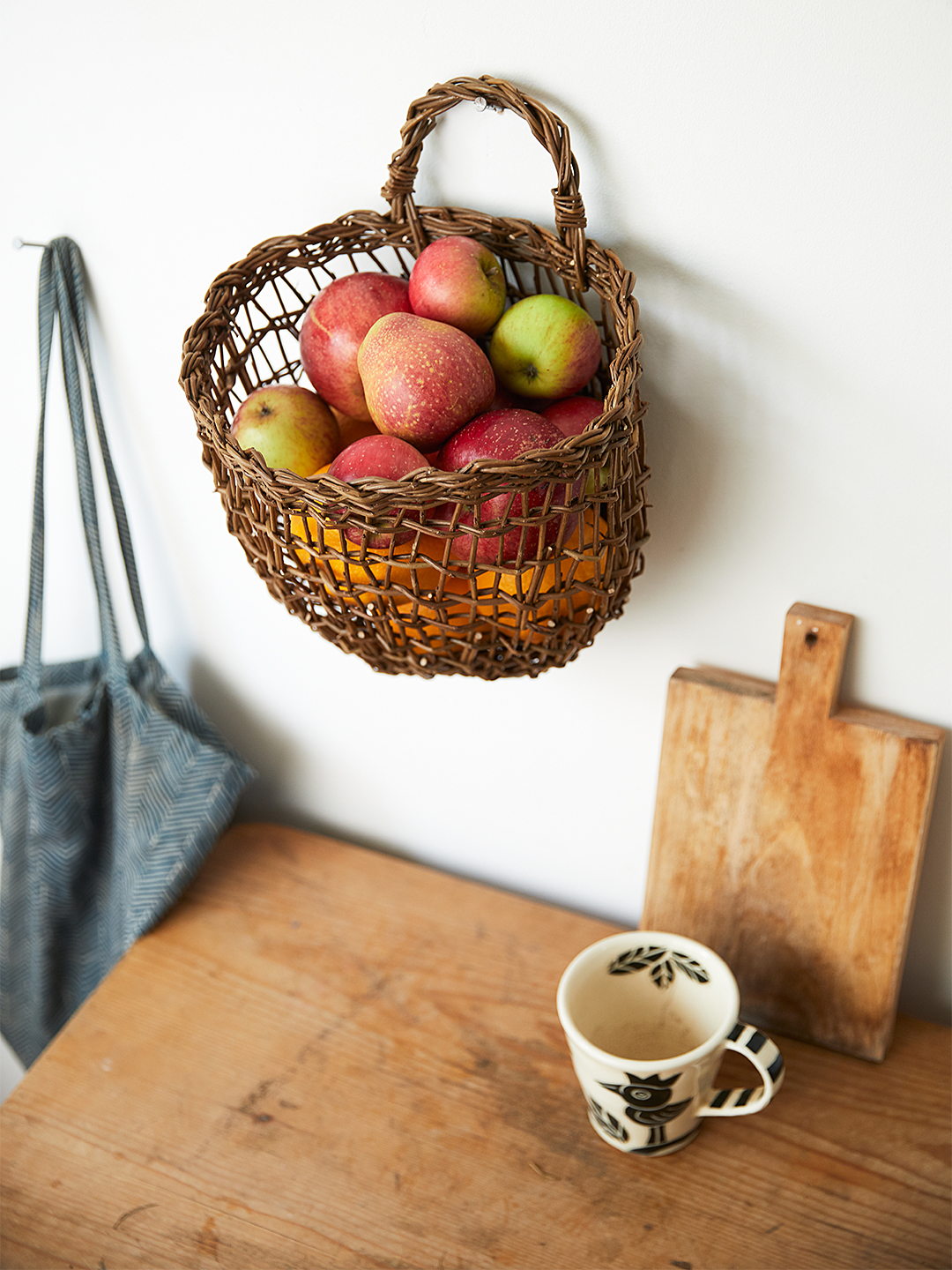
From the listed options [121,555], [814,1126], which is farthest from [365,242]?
[814,1126]

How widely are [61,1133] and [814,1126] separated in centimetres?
50

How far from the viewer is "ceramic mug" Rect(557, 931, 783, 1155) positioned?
542 millimetres

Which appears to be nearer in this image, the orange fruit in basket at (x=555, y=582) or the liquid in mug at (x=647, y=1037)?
the orange fruit in basket at (x=555, y=582)

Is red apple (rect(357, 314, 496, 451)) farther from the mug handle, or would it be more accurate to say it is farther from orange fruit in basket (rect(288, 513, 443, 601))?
the mug handle

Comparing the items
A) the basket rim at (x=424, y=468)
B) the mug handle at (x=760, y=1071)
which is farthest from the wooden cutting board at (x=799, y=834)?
the basket rim at (x=424, y=468)

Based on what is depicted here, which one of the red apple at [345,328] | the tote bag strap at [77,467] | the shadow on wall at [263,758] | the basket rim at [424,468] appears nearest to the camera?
the basket rim at [424,468]

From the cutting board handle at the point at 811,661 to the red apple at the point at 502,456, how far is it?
0.68 ft

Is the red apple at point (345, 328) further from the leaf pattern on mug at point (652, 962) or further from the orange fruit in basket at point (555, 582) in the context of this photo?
the leaf pattern on mug at point (652, 962)

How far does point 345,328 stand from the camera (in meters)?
0.53

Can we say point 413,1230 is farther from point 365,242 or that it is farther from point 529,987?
point 365,242

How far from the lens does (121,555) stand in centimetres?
82

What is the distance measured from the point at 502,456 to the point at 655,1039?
0.40 m

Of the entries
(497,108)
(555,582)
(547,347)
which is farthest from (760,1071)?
(497,108)

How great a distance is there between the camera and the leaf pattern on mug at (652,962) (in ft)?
2.01
